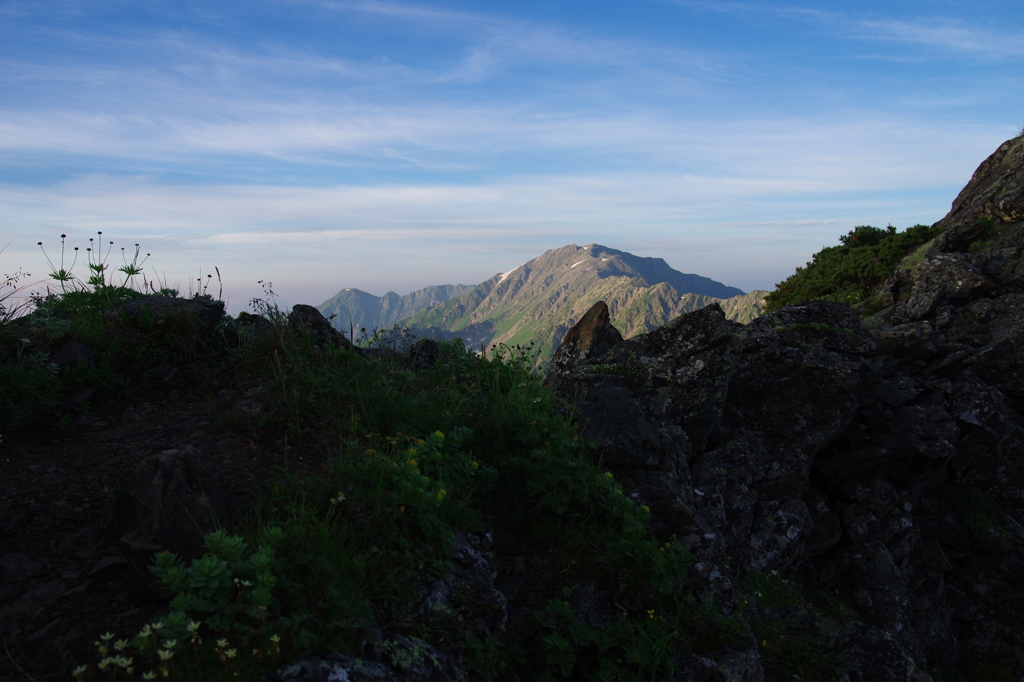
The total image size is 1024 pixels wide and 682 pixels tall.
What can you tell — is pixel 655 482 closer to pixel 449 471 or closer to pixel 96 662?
pixel 449 471

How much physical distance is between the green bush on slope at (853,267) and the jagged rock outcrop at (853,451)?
10125mm

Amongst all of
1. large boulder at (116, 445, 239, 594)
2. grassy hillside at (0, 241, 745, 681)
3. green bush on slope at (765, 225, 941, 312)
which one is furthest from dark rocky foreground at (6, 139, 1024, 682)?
green bush on slope at (765, 225, 941, 312)

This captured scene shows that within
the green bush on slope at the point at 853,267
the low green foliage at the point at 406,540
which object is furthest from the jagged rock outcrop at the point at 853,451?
the green bush on slope at the point at 853,267

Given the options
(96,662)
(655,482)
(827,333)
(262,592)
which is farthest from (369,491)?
(827,333)

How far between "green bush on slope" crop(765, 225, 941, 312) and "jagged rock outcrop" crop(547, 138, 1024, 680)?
33.2 ft

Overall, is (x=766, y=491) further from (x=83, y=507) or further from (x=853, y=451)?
(x=83, y=507)

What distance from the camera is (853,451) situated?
30.9ft

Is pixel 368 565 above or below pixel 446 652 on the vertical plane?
above

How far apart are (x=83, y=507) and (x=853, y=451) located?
35.2 ft

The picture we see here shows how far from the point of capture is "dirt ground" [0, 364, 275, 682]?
3.39 m

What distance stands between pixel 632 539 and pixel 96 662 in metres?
3.79

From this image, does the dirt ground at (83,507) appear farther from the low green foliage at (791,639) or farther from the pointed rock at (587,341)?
the pointed rock at (587,341)

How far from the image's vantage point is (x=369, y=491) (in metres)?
4.22

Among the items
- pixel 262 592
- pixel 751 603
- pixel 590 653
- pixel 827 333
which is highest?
pixel 827 333
